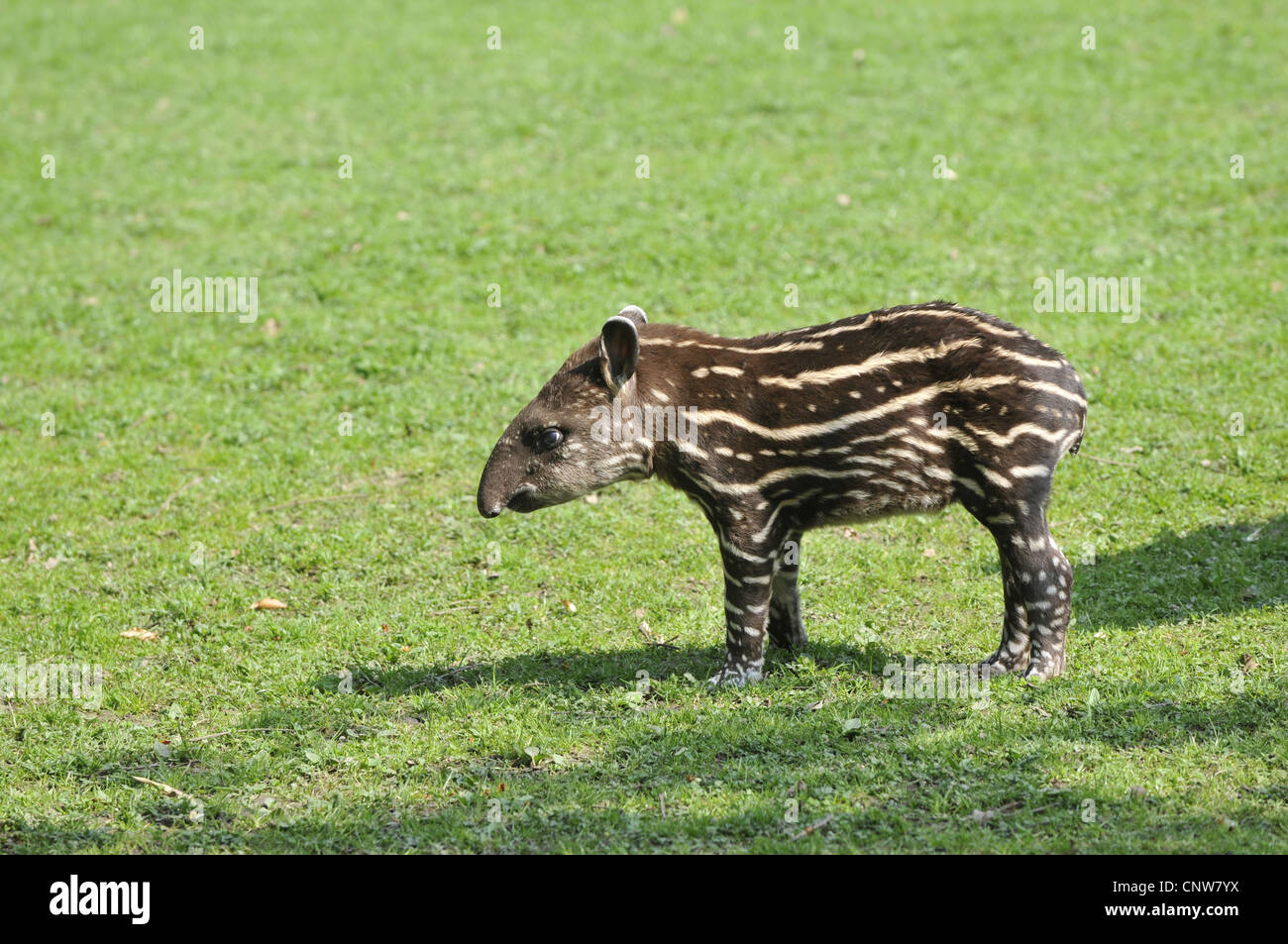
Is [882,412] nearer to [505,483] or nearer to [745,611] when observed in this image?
[745,611]

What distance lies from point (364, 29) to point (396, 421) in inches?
584

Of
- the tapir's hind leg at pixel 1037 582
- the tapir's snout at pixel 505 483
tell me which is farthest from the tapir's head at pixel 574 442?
the tapir's hind leg at pixel 1037 582

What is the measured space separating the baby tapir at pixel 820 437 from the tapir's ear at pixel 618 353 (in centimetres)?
1

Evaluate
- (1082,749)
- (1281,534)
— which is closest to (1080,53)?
(1281,534)

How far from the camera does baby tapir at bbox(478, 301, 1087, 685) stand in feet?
28.7

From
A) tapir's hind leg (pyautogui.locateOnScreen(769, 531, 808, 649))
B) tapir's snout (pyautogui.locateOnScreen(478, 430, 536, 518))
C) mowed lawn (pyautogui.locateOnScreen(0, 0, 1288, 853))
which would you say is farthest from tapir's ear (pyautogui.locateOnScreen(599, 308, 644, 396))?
mowed lawn (pyautogui.locateOnScreen(0, 0, 1288, 853))

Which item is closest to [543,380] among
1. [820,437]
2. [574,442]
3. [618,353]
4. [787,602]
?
[574,442]

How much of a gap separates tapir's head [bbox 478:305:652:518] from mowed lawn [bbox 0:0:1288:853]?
4.72 ft

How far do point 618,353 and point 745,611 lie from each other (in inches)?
77.0

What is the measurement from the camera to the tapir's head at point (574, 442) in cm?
911

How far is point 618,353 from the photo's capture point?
8992mm

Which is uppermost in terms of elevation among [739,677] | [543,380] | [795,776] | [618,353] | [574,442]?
[543,380]

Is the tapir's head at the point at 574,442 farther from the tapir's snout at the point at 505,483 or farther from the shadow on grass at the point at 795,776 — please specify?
the shadow on grass at the point at 795,776

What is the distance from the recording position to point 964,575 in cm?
1117
